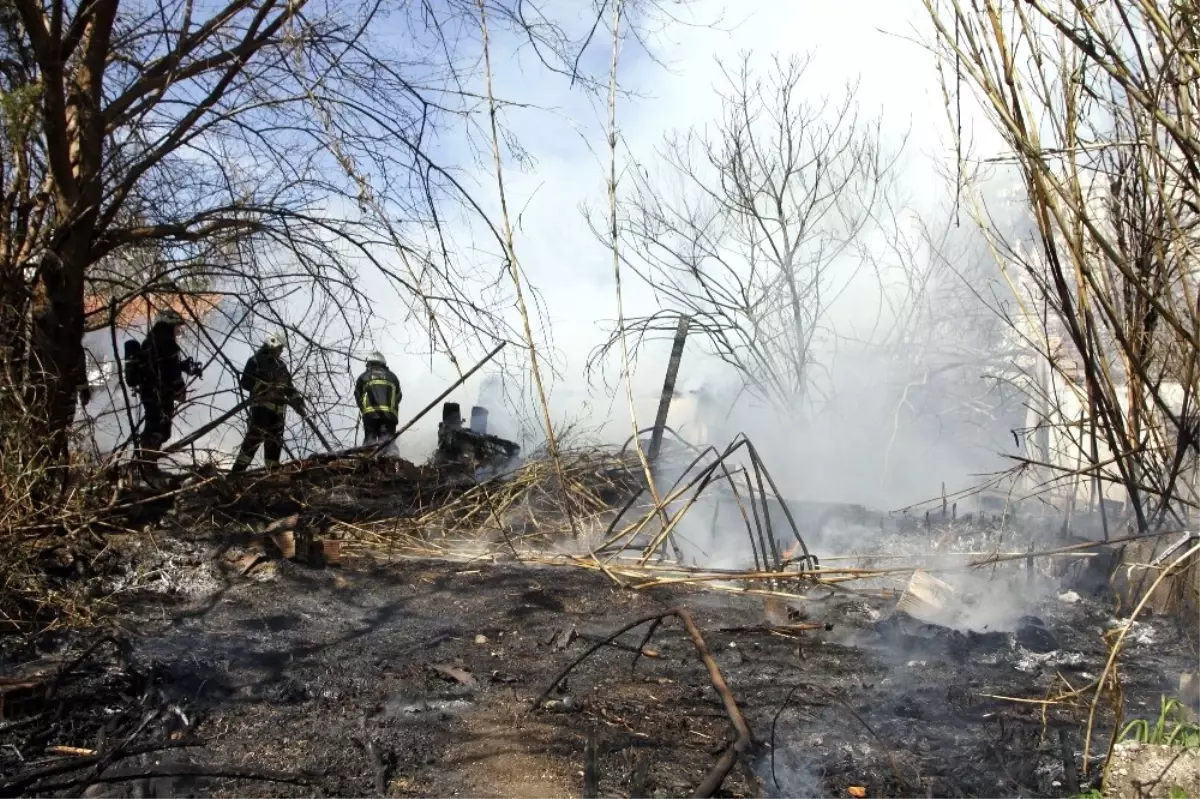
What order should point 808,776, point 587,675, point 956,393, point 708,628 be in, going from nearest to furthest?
point 808,776, point 587,675, point 708,628, point 956,393

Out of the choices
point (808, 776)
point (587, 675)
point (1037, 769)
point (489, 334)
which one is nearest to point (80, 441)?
point (489, 334)

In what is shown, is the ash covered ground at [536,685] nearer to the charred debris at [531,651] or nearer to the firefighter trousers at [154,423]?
the charred debris at [531,651]

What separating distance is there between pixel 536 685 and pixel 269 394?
3537 mm

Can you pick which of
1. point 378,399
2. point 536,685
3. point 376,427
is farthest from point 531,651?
point 378,399

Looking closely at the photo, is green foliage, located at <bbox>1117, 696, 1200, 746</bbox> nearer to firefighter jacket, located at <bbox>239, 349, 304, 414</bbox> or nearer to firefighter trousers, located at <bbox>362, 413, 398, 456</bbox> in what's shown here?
firefighter jacket, located at <bbox>239, 349, 304, 414</bbox>

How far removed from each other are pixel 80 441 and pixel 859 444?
11.8 m

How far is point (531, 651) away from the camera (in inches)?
187

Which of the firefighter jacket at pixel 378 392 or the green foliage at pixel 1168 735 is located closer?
the green foliage at pixel 1168 735

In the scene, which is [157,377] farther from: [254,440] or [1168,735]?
[1168,735]

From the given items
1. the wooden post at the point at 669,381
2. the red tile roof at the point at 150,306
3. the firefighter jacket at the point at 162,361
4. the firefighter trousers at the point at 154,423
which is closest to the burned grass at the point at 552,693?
the firefighter trousers at the point at 154,423

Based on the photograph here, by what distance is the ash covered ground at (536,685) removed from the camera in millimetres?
3285

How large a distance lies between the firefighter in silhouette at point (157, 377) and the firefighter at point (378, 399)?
231 cm

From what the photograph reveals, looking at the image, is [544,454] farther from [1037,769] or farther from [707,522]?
[1037,769]

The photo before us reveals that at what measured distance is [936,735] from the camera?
3799mm
